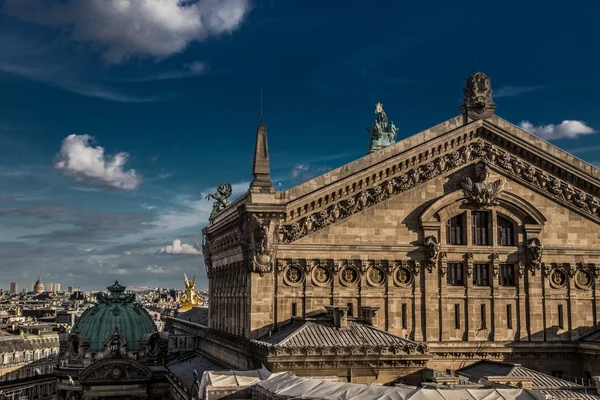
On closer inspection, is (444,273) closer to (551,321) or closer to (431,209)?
(431,209)

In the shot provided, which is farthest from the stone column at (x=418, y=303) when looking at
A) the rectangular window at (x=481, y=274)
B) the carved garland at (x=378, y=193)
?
the carved garland at (x=378, y=193)

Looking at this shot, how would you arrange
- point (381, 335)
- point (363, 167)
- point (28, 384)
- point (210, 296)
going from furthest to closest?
point (28, 384)
point (210, 296)
point (363, 167)
point (381, 335)

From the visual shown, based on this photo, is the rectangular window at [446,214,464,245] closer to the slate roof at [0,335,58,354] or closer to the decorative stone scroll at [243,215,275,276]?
the decorative stone scroll at [243,215,275,276]

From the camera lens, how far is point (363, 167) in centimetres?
4953

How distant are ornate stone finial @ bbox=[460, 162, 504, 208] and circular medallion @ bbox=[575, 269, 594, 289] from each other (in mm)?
8042

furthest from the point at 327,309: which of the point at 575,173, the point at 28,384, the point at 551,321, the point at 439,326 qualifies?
the point at 28,384

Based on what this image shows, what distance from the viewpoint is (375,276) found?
49781 millimetres

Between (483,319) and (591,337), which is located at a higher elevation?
(483,319)

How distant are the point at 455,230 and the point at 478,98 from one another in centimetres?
916

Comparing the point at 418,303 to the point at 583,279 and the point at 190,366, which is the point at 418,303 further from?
the point at 190,366

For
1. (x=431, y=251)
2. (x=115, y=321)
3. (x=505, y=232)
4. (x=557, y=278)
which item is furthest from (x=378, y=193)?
(x=115, y=321)

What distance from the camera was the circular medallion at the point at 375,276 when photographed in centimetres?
4959

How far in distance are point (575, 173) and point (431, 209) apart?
10.8m

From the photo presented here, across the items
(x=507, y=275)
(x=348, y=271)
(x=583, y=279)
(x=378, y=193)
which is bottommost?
(x=583, y=279)
